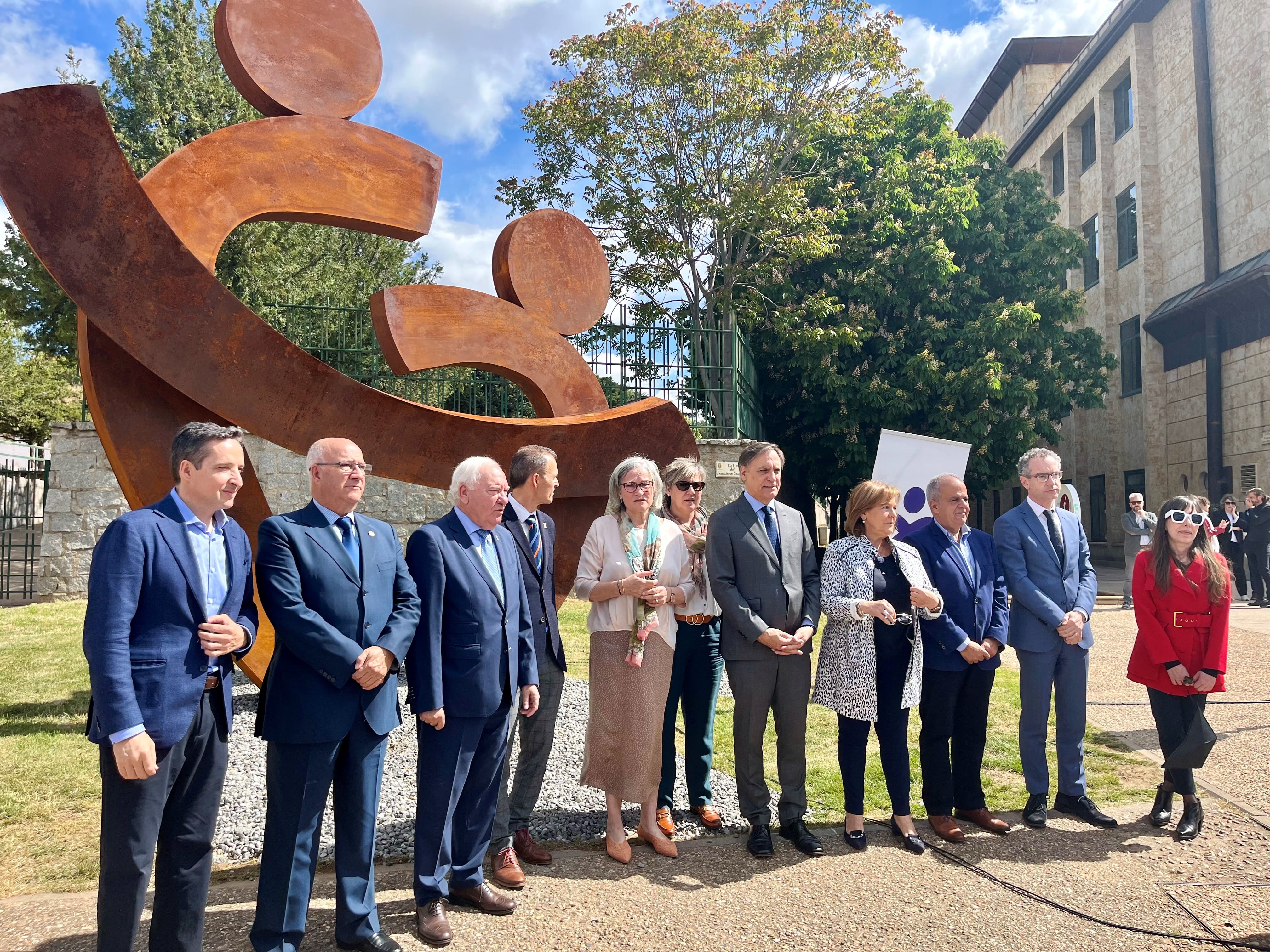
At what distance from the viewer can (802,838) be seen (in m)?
3.89

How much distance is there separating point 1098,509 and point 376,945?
25590 mm

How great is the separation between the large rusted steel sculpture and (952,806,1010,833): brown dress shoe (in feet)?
9.42

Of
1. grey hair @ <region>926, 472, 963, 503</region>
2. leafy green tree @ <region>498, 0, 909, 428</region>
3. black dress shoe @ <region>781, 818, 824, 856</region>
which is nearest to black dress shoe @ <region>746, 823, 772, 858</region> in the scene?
black dress shoe @ <region>781, 818, 824, 856</region>

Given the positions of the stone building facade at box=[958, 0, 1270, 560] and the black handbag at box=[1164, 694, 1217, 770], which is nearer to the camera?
the black handbag at box=[1164, 694, 1217, 770]

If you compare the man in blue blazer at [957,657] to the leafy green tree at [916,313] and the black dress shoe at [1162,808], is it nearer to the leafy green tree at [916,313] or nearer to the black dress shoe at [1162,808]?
the black dress shoe at [1162,808]

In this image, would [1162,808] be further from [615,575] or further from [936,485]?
[615,575]

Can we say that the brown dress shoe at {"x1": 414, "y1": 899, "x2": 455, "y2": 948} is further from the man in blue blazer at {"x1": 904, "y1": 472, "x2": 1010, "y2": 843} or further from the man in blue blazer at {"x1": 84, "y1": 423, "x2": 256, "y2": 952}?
the man in blue blazer at {"x1": 904, "y1": 472, "x2": 1010, "y2": 843}

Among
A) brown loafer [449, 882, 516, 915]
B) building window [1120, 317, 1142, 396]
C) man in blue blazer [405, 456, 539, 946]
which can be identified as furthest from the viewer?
building window [1120, 317, 1142, 396]

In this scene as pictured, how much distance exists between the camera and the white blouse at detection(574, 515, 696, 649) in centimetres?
389

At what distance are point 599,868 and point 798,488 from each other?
51.7 feet

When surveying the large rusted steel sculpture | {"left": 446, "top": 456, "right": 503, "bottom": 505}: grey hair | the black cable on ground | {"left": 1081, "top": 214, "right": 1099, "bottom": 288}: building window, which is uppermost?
{"left": 1081, "top": 214, "right": 1099, "bottom": 288}: building window

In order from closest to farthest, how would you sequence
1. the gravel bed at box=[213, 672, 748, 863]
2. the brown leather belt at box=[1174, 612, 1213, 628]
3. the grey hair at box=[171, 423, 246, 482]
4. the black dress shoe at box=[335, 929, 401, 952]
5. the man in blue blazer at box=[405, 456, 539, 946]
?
the grey hair at box=[171, 423, 246, 482]
the black dress shoe at box=[335, 929, 401, 952]
the man in blue blazer at box=[405, 456, 539, 946]
the gravel bed at box=[213, 672, 748, 863]
the brown leather belt at box=[1174, 612, 1213, 628]

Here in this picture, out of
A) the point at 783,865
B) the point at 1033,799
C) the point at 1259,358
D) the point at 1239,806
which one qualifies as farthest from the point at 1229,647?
the point at 1259,358

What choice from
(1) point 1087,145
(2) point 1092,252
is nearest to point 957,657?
(2) point 1092,252
